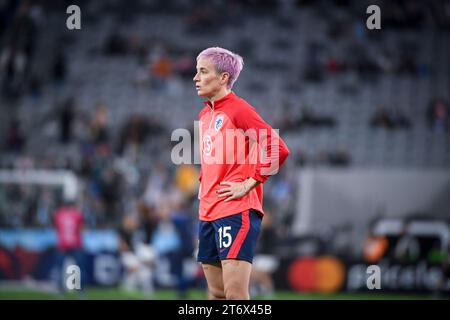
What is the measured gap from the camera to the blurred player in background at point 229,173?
592 centimetres

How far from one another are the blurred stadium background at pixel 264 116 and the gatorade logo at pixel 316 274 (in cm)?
3

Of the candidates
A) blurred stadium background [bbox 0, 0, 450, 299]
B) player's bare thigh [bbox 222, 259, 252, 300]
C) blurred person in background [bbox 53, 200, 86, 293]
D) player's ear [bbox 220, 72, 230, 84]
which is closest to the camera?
player's bare thigh [bbox 222, 259, 252, 300]

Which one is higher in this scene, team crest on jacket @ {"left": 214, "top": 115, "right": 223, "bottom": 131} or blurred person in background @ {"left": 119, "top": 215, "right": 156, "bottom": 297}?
team crest on jacket @ {"left": 214, "top": 115, "right": 223, "bottom": 131}

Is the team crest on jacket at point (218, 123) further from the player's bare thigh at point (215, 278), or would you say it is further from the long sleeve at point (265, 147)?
the player's bare thigh at point (215, 278)

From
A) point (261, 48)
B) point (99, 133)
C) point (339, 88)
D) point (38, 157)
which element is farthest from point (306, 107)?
point (38, 157)

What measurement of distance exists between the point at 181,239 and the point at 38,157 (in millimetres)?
6495

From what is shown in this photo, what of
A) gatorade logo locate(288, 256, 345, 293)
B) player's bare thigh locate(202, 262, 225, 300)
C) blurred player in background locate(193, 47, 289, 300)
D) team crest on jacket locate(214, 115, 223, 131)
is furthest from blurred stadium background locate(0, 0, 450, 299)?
team crest on jacket locate(214, 115, 223, 131)

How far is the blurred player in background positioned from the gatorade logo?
10.4 m

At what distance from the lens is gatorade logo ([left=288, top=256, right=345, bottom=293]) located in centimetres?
1639

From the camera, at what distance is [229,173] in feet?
19.9

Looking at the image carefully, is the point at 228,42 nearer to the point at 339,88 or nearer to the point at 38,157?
the point at 339,88

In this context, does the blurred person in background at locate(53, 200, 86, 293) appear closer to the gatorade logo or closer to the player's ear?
the gatorade logo

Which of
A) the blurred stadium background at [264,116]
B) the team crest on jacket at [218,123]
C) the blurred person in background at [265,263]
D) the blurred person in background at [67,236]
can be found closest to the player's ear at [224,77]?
the team crest on jacket at [218,123]

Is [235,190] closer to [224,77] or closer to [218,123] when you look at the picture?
[218,123]
